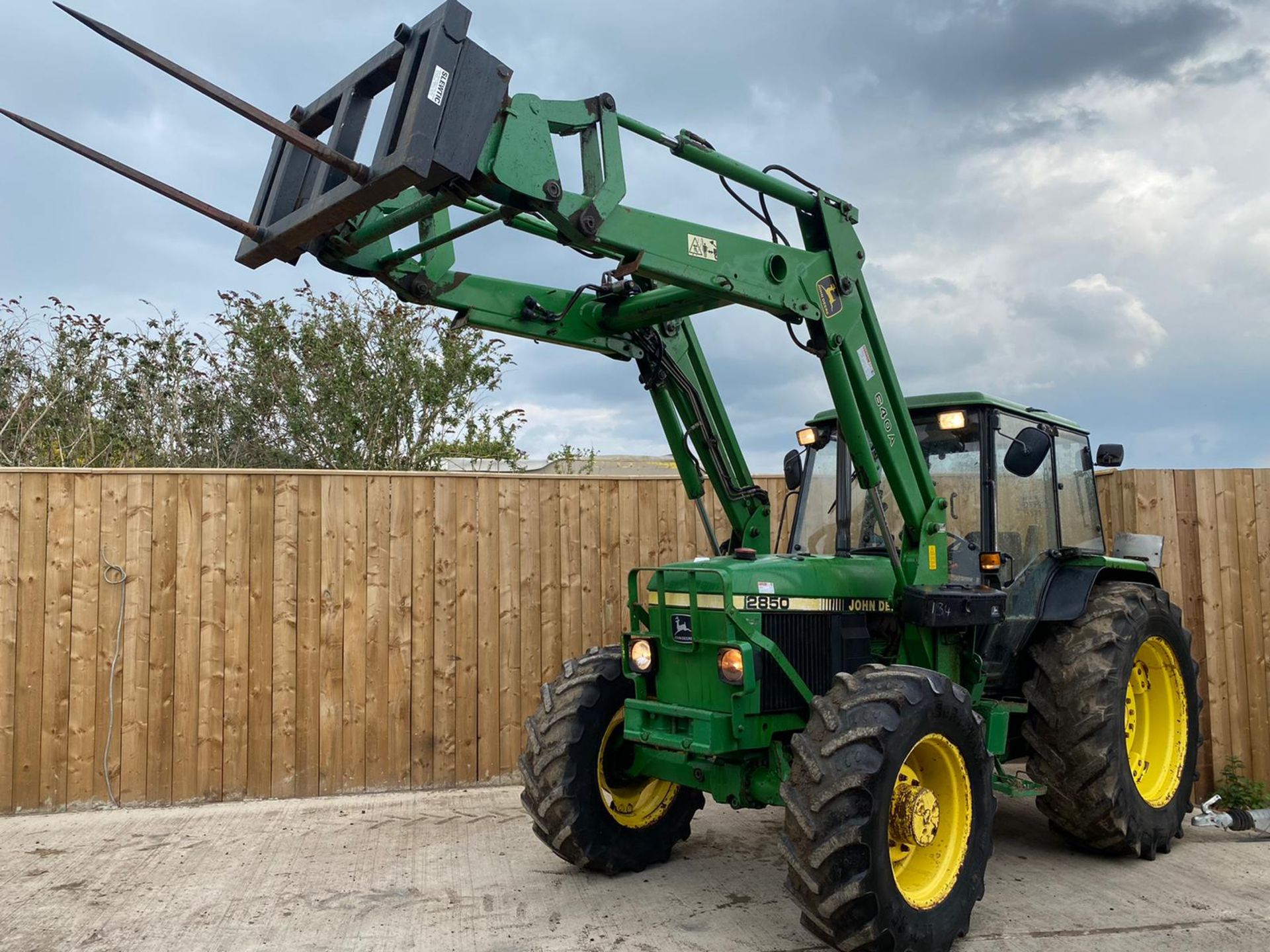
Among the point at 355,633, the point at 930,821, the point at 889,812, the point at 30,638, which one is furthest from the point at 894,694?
the point at 30,638

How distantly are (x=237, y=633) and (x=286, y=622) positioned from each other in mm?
304

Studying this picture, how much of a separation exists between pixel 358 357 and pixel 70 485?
4348 millimetres

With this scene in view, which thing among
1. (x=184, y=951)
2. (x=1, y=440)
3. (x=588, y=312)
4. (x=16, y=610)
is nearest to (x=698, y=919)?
(x=184, y=951)

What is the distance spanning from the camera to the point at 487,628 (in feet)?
22.2

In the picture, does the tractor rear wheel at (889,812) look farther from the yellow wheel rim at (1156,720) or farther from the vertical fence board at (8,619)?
the vertical fence board at (8,619)

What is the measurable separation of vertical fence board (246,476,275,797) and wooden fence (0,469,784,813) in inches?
0.5

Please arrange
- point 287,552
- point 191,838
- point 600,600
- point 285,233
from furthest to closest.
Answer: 1. point 600,600
2. point 287,552
3. point 191,838
4. point 285,233

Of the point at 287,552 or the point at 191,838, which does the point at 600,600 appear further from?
the point at 191,838

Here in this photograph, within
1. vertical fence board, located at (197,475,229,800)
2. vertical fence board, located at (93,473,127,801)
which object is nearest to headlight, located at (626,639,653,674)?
vertical fence board, located at (197,475,229,800)

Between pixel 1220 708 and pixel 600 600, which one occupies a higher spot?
pixel 600 600

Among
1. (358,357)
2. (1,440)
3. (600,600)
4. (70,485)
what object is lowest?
(600,600)

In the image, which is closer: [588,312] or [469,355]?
[588,312]

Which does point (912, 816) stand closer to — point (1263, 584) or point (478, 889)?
point (478, 889)

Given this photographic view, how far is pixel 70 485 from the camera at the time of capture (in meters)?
6.18
